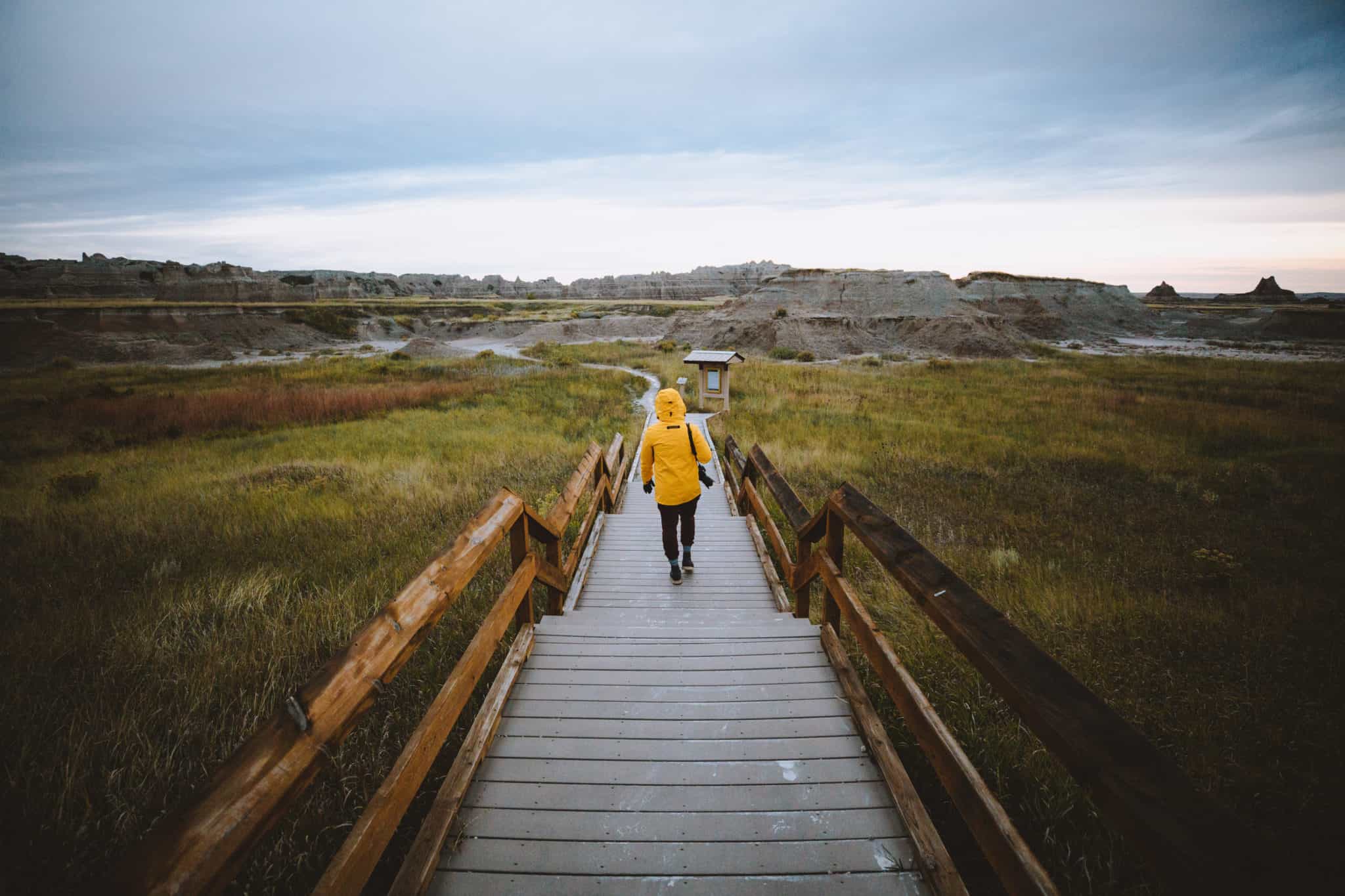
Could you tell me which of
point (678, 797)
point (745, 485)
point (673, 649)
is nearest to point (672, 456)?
point (673, 649)

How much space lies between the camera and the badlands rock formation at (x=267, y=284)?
2857 inches

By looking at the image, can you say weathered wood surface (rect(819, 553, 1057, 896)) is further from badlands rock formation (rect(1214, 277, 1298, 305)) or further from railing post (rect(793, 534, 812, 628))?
badlands rock formation (rect(1214, 277, 1298, 305))

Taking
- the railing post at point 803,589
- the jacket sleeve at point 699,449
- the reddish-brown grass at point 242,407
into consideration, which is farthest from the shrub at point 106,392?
the railing post at point 803,589

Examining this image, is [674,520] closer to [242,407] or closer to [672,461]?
[672,461]

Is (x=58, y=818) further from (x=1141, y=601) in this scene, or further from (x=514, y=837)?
(x=1141, y=601)

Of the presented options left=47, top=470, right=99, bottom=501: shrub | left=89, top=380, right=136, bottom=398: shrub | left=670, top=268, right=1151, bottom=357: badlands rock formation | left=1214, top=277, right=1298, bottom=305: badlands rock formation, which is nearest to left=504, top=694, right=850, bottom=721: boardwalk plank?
left=47, top=470, right=99, bottom=501: shrub

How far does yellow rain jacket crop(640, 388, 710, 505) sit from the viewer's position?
5.09m

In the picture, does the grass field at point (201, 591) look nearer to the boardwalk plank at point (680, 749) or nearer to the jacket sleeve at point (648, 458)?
the boardwalk plank at point (680, 749)

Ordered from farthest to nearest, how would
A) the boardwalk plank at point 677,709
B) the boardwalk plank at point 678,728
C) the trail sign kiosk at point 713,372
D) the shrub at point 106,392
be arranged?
the shrub at point 106,392, the trail sign kiosk at point 713,372, the boardwalk plank at point 677,709, the boardwalk plank at point 678,728

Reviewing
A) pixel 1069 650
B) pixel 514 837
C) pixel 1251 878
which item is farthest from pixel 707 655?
pixel 1069 650

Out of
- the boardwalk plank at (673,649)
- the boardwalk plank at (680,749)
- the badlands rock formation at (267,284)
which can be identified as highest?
the badlands rock formation at (267,284)

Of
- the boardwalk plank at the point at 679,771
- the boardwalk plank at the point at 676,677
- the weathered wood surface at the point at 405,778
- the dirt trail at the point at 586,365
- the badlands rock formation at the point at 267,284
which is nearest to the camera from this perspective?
the weathered wood surface at the point at 405,778

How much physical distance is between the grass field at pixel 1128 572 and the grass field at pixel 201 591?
349 centimetres

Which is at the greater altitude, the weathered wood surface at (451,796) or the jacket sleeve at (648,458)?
the jacket sleeve at (648,458)
